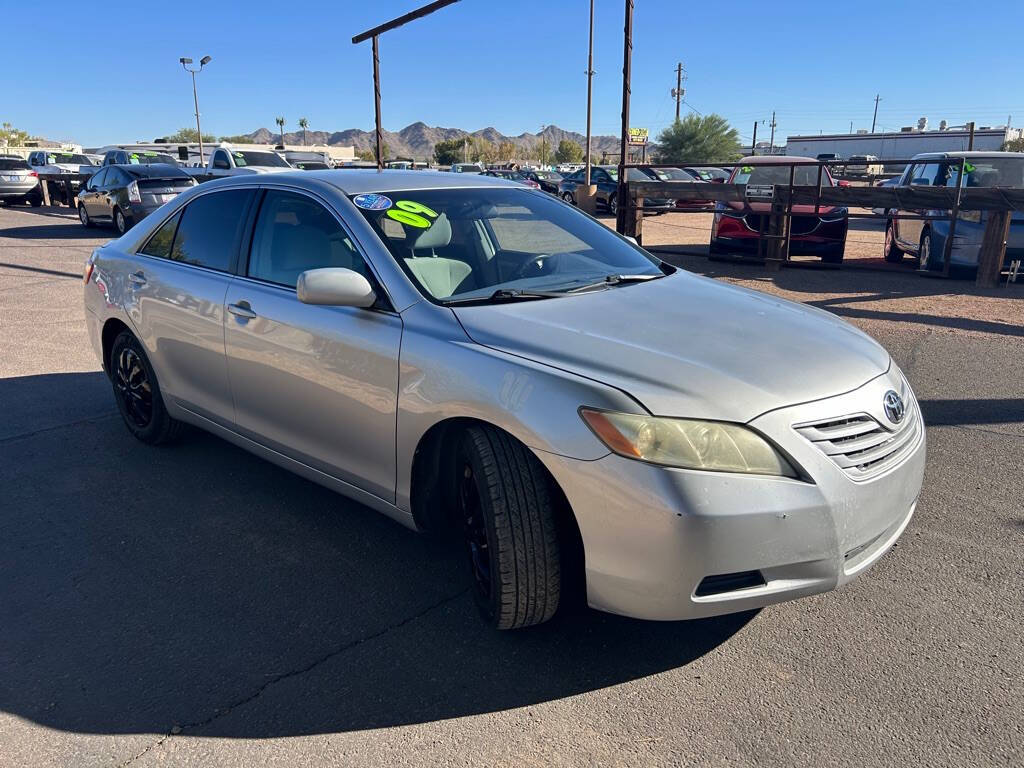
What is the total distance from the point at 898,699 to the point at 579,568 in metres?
1.11

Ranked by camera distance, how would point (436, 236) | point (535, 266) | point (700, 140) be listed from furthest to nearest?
point (700, 140) < point (535, 266) < point (436, 236)

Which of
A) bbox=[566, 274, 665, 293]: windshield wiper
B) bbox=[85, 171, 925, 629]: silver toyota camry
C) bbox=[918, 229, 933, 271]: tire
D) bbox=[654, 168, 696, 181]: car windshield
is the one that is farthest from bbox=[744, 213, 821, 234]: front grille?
bbox=[654, 168, 696, 181]: car windshield

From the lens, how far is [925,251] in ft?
37.9

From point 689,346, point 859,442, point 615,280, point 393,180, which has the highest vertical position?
point 393,180

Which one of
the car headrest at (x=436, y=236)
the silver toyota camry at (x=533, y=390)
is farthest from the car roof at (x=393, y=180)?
the car headrest at (x=436, y=236)

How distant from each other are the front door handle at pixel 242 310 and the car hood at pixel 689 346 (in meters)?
1.25

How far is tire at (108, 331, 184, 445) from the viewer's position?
4801mm

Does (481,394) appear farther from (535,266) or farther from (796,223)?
(796,223)

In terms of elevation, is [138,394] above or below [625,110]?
below

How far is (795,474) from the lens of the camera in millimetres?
A: 2525

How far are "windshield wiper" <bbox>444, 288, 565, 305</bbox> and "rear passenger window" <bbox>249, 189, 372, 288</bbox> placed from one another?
1.79 ft

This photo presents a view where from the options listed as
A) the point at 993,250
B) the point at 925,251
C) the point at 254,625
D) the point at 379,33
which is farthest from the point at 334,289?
the point at 379,33

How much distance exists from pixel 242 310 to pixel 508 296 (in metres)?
1.39

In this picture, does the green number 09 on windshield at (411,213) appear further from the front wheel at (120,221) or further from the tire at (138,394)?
the front wheel at (120,221)
